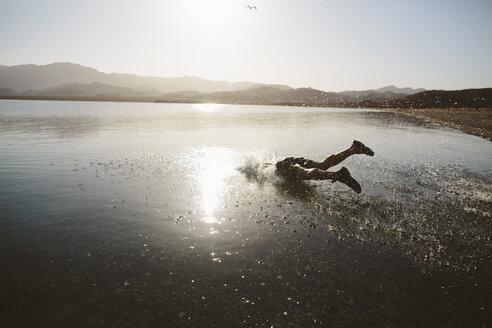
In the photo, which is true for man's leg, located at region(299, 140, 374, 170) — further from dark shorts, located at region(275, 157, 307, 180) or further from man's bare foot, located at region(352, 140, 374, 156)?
dark shorts, located at region(275, 157, 307, 180)

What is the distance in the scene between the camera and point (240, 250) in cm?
822

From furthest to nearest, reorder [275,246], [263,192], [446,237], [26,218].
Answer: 1. [263,192]
2. [26,218]
3. [446,237]
4. [275,246]

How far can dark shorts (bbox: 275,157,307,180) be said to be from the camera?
1528 cm

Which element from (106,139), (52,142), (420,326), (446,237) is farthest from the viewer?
(106,139)

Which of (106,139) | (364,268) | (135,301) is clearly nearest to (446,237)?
(364,268)

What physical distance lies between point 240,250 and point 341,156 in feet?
29.1

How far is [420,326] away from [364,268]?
Answer: 195cm

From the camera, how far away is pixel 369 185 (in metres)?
14.9

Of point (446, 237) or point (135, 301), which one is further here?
point (446, 237)

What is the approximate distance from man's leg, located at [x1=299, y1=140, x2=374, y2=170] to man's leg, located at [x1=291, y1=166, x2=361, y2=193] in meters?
0.80

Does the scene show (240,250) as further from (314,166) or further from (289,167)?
(314,166)

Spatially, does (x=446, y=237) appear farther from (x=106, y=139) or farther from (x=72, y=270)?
(x=106, y=139)

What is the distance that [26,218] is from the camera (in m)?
10.2

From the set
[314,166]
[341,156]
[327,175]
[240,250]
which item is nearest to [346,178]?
[327,175]
